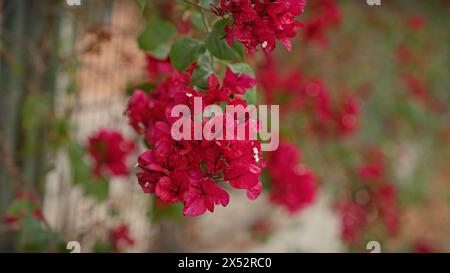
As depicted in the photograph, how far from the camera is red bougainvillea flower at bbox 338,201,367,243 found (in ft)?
7.42

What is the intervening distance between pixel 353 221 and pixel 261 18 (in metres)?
1.78

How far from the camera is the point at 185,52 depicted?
0.83 metres

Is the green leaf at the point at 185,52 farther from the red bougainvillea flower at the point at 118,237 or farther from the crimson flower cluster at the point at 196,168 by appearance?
the red bougainvillea flower at the point at 118,237

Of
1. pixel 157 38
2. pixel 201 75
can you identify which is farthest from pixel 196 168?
pixel 157 38

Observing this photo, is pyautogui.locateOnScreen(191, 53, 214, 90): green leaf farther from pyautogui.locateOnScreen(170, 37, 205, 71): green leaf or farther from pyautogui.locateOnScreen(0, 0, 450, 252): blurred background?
pyautogui.locateOnScreen(0, 0, 450, 252): blurred background

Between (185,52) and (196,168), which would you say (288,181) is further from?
(196,168)

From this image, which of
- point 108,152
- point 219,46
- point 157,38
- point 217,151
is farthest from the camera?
point 108,152

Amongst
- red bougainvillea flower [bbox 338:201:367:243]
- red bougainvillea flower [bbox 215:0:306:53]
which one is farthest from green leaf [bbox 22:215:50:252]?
red bougainvillea flower [bbox 338:201:367:243]

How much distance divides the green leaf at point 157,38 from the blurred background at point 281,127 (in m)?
0.05

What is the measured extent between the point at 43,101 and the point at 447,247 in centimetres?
299

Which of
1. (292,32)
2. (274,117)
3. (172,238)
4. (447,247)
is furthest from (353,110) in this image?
(447,247)

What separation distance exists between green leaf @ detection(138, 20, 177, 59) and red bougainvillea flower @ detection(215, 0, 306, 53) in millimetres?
371

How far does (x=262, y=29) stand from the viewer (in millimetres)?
678
